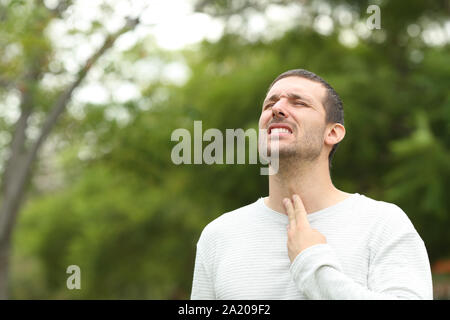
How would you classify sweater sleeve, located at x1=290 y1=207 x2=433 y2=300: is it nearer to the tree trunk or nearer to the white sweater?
the white sweater

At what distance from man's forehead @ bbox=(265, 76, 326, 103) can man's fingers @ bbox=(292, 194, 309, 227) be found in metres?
0.43

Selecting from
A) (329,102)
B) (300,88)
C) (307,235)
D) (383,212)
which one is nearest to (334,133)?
(329,102)

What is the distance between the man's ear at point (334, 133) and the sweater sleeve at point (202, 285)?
0.74m

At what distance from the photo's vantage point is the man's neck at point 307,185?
2250mm

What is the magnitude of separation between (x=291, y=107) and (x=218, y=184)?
31.1 ft

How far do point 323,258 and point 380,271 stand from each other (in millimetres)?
246

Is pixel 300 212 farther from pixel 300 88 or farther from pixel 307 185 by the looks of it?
pixel 300 88

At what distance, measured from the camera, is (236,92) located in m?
12.0

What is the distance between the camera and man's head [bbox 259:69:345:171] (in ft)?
7.34

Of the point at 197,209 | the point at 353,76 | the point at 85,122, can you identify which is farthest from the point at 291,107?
the point at 197,209

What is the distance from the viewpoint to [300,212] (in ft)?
7.02

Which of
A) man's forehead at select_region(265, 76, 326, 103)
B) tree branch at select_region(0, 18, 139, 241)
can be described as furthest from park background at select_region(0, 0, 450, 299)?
man's forehead at select_region(265, 76, 326, 103)

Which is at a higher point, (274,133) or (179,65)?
(179,65)
